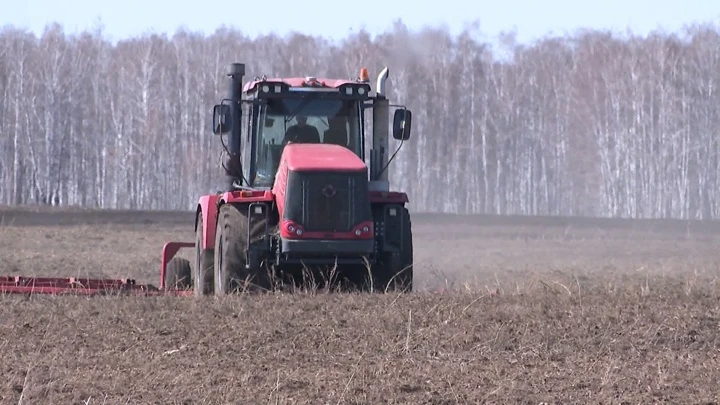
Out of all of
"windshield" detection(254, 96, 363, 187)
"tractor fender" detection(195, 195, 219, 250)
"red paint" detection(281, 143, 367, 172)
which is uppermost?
"windshield" detection(254, 96, 363, 187)

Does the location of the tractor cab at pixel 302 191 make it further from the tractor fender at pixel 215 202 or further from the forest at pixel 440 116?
the forest at pixel 440 116

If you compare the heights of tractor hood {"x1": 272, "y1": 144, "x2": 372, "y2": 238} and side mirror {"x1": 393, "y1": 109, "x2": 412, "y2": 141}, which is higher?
side mirror {"x1": 393, "y1": 109, "x2": 412, "y2": 141}

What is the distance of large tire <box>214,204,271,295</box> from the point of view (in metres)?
12.0

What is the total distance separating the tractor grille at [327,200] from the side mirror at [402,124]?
133 centimetres

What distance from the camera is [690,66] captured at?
5081 cm

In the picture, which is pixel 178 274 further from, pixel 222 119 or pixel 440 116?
pixel 440 116

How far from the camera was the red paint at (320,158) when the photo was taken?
1159 centimetres

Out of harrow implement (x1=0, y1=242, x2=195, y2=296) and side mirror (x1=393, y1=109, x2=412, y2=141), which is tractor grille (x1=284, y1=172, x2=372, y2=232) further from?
harrow implement (x1=0, y1=242, x2=195, y2=296)

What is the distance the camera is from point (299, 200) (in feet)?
38.1

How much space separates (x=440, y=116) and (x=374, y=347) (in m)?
45.6

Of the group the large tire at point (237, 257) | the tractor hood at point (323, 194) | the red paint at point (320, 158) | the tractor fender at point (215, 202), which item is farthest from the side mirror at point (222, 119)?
the tractor hood at point (323, 194)

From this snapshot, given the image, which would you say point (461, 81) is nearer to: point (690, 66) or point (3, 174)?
point (690, 66)

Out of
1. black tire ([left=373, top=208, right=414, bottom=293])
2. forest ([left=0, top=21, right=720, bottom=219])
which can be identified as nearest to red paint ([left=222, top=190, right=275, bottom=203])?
black tire ([left=373, top=208, right=414, bottom=293])

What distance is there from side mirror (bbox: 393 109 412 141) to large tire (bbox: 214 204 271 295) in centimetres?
196
